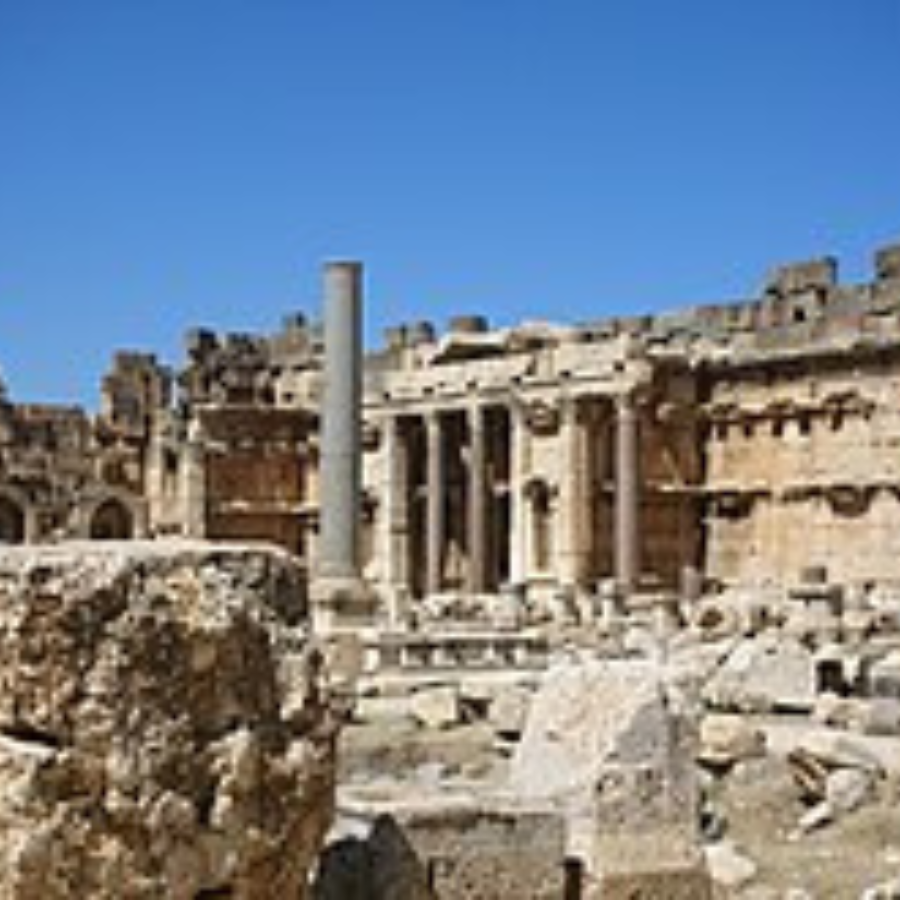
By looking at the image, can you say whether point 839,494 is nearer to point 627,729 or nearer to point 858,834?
point 858,834

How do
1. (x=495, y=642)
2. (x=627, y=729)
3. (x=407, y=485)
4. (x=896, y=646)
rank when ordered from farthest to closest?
(x=407, y=485) < (x=495, y=642) < (x=896, y=646) < (x=627, y=729)

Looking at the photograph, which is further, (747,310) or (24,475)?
(24,475)

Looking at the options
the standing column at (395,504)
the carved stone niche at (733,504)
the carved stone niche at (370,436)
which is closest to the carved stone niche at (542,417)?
the carved stone niche at (733,504)

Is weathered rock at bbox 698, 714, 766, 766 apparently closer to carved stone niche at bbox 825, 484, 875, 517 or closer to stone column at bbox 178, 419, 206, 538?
carved stone niche at bbox 825, 484, 875, 517

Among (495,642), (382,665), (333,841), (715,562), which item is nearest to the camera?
(333,841)

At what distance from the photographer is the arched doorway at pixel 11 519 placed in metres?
48.0

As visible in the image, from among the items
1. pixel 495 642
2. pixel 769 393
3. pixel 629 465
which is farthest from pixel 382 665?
pixel 769 393

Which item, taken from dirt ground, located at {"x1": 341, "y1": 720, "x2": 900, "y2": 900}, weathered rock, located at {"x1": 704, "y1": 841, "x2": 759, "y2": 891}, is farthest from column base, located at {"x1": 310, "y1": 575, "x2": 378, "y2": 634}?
weathered rock, located at {"x1": 704, "y1": 841, "x2": 759, "y2": 891}

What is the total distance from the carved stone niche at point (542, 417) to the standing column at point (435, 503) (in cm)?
253

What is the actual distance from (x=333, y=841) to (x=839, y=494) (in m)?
29.2

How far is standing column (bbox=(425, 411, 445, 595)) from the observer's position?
129 feet

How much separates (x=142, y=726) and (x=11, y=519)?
44576mm

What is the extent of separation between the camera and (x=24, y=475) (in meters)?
48.7

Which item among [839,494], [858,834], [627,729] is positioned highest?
[839,494]
